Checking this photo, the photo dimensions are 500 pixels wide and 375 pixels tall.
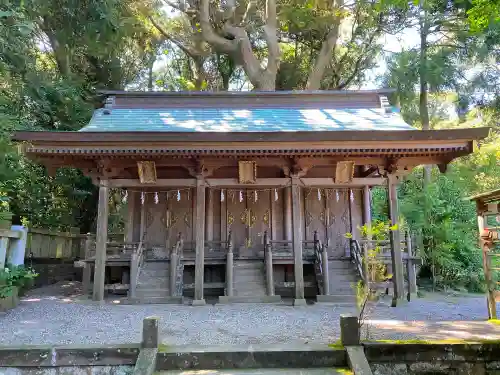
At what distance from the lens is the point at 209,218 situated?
11.7 m

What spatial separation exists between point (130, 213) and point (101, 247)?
2719 mm

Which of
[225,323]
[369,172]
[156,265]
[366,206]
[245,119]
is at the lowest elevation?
[225,323]

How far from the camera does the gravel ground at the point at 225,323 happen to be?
5.55 meters

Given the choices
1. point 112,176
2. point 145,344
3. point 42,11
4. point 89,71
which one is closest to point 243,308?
point 145,344

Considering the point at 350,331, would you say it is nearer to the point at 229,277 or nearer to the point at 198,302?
the point at 198,302

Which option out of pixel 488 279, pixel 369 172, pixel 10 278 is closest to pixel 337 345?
pixel 488 279

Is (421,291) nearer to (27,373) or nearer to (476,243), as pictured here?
(476,243)

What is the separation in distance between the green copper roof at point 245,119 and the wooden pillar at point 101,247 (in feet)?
5.78

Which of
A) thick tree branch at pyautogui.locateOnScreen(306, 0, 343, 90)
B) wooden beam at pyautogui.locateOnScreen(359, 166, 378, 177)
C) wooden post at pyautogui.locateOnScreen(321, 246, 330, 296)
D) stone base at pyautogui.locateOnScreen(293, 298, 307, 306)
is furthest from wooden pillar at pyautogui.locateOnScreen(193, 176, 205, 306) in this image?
thick tree branch at pyautogui.locateOnScreen(306, 0, 343, 90)

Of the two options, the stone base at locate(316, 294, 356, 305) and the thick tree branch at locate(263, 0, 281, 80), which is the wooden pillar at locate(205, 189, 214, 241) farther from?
the thick tree branch at locate(263, 0, 281, 80)

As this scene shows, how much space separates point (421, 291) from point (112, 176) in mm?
10287

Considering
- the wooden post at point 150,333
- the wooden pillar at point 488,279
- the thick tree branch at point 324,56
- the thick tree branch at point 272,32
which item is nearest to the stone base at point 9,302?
the wooden post at point 150,333

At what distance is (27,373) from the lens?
4609 millimetres

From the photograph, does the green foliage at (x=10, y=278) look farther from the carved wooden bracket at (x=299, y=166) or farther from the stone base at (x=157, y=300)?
the carved wooden bracket at (x=299, y=166)
